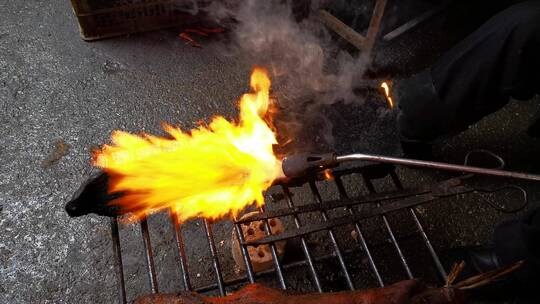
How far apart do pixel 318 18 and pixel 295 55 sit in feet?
2.00

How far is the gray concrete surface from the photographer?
10.2ft

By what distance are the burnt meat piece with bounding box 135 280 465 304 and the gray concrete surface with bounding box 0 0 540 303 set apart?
1.26m

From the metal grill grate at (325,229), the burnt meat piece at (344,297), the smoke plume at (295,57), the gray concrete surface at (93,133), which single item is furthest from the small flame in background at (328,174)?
the smoke plume at (295,57)

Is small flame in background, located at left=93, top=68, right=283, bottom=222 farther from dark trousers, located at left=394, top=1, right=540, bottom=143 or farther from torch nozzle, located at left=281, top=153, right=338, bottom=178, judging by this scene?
dark trousers, located at left=394, top=1, right=540, bottom=143

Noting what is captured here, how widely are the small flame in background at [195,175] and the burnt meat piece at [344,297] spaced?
2.12ft

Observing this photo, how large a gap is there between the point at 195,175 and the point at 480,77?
2.10m

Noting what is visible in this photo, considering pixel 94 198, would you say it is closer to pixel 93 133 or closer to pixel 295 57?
pixel 93 133

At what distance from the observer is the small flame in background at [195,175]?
90.8 inches

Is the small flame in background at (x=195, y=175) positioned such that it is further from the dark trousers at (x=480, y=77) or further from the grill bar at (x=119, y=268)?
the dark trousers at (x=480, y=77)

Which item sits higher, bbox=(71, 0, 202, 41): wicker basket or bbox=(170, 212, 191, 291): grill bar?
bbox=(71, 0, 202, 41): wicker basket

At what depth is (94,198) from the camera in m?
2.17

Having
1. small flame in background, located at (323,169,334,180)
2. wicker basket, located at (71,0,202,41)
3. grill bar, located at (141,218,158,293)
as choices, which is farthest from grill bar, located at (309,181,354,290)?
wicker basket, located at (71,0,202,41)

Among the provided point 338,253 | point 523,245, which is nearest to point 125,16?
point 338,253

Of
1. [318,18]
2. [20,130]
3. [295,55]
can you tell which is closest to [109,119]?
[20,130]
